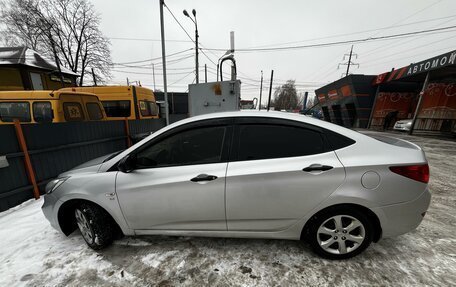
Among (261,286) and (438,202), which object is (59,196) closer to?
(261,286)

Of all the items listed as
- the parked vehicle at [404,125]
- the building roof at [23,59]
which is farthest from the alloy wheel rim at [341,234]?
the building roof at [23,59]

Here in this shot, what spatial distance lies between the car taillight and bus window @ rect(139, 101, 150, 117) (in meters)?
8.69

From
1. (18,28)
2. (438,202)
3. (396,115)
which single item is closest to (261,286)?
(438,202)

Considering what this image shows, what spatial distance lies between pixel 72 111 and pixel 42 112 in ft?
2.12

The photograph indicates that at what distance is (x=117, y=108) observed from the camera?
8.12 metres

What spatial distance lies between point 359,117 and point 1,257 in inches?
855

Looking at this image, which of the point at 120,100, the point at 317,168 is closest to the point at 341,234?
the point at 317,168

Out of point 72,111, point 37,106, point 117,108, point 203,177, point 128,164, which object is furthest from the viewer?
point 117,108

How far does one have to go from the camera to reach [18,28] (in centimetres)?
1933

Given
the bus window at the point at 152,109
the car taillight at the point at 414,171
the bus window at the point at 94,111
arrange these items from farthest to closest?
1. the bus window at the point at 152,109
2. the bus window at the point at 94,111
3. the car taillight at the point at 414,171

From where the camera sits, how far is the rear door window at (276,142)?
1.92m

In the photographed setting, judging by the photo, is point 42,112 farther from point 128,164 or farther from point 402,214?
point 402,214

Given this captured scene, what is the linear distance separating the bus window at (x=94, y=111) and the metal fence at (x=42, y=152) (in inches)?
40.6

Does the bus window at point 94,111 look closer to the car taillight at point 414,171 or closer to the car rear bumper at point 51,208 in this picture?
the car rear bumper at point 51,208
